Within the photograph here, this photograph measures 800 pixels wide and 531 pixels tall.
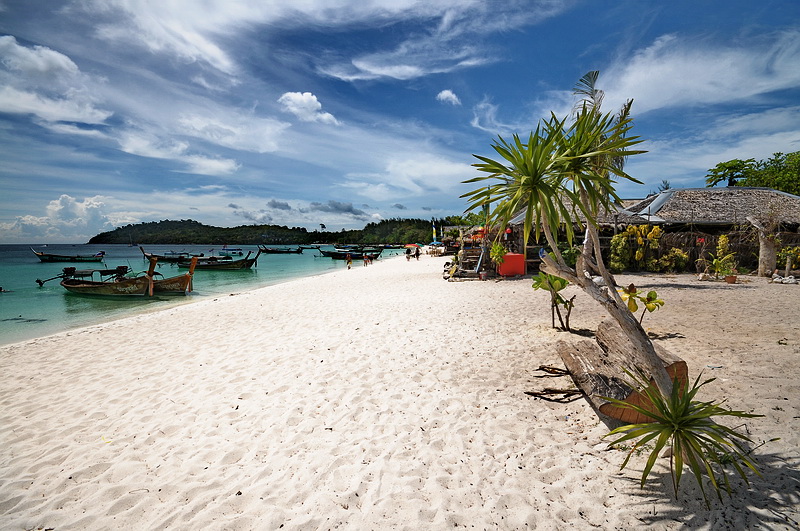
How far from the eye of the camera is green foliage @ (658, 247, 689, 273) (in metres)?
15.1

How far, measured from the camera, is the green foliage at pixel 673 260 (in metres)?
15.1

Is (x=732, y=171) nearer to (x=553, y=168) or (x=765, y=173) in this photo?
(x=765, y=173)

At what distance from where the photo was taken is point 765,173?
1292 inches

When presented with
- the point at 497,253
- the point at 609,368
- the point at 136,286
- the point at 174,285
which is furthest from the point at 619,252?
the point at 136,286

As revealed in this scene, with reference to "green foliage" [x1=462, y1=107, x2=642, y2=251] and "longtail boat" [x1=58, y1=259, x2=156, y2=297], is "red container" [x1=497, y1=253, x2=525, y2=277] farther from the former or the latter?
"longtail boat" [x1=58, y1=259, x2=156, y2=297]

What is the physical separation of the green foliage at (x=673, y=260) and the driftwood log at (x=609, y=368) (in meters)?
13.3

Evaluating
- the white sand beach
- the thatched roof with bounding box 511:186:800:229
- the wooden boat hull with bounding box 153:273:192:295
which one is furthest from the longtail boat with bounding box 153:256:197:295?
the thatched roof with bounding box 511:186:800:229

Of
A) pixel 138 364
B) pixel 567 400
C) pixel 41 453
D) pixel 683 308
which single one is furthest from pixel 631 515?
pixel 683 308

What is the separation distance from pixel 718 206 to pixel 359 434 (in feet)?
79.5

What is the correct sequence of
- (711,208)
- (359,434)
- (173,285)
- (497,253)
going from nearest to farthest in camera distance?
1. (359,434)
2. (497,253)
3. (173,285)
4. (711,208)

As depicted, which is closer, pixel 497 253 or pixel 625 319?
pixel 625 319

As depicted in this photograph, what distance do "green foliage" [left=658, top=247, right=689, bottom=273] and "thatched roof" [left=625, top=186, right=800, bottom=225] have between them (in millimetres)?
2594

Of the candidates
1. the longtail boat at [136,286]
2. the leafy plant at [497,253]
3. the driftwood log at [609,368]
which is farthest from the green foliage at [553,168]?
the longtail boat at [136,286]

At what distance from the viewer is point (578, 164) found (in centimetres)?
304
